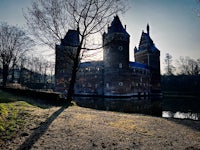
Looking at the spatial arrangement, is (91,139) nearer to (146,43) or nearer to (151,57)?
(151,57)

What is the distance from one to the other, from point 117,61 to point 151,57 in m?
17.2

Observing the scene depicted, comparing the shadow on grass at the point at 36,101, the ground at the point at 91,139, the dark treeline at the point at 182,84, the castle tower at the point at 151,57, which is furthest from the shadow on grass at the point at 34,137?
the dark treeline at the point at 182,84

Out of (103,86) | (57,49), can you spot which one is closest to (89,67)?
(103,86)

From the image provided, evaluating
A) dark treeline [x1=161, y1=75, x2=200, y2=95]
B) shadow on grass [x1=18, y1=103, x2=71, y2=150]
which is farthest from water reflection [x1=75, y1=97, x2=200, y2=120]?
dark treeline [x1=161, y1=75, x2=200, y2=95]

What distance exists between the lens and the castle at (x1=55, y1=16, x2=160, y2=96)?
3944 cm

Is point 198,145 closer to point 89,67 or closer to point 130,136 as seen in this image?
point 130,136

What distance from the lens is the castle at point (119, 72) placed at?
3944 centimetres

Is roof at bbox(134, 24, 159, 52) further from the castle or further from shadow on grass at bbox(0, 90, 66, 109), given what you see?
shadow on grass at bbox(0, 90, 66, 109)

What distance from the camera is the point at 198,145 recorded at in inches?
165

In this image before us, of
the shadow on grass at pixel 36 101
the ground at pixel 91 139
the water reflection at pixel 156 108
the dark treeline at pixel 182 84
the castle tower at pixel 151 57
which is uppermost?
the castle tower at pixel 151 57

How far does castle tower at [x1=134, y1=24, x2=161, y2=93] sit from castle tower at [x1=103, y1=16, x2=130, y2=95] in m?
13.8

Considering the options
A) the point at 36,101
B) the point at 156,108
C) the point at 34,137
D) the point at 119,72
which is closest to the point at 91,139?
the point at 34,137

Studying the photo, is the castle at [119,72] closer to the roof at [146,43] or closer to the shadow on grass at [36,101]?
the roof at [146,43]

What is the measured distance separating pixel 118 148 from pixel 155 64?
5269cm
